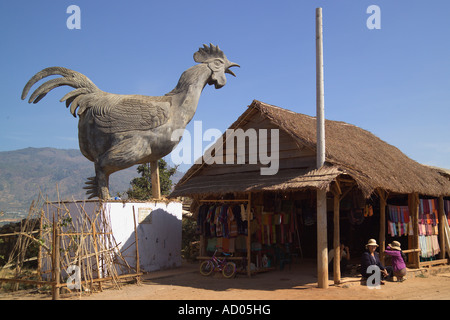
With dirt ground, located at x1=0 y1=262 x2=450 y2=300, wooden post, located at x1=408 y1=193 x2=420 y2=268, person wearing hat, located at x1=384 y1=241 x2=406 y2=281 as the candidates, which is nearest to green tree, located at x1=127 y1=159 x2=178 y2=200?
dirt ground, located at x1=0 y1=262 x2=450 y2=300

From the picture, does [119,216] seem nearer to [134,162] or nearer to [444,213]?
[134,162]

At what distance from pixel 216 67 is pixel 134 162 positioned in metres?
4.07

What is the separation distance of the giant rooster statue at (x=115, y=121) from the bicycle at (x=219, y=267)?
3468 mm

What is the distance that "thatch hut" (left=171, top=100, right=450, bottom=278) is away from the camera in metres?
9.53

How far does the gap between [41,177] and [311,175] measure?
322ft

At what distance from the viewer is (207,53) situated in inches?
520

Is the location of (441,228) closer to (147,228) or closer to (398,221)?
(398,221)

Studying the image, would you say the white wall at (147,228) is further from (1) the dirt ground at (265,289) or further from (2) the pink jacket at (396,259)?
(2) the pink jacket at (396,259)

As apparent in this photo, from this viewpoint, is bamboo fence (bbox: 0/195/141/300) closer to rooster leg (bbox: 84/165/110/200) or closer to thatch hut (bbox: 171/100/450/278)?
rooster leg (bbox: 84/165/110/200)

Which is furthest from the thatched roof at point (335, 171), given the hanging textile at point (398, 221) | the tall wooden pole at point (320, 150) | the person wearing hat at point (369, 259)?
the person wearing hat at point (369, 259)

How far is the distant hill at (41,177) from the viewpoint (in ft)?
241

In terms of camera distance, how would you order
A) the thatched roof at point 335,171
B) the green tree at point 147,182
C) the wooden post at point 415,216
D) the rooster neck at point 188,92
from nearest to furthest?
1. the thatched roof at point 335,171
2. the wooden post at point 415,216
3. the rooster neck at point 188,92
4. the green tree at point 147,182

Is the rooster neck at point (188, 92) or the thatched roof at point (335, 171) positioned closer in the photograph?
the thatched roof at point (335, 171)
